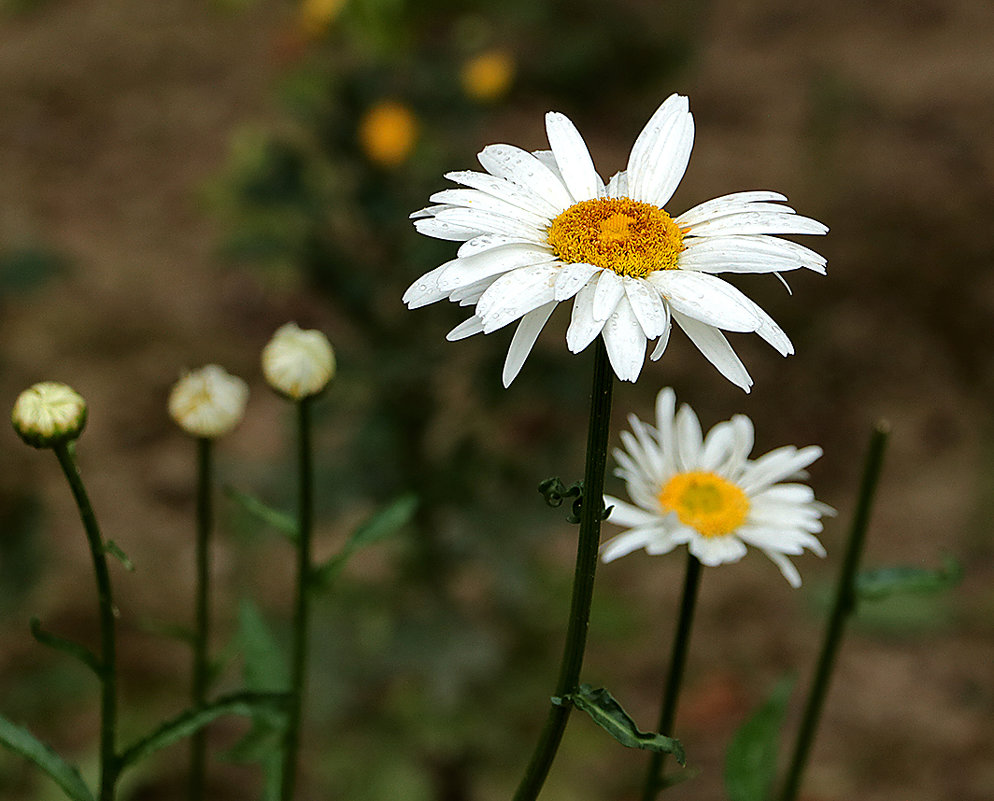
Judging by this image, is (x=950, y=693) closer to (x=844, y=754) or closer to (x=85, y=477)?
(x=844, y=754)

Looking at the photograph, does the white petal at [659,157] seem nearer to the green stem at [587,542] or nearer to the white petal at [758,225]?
the white petal at [758,225]

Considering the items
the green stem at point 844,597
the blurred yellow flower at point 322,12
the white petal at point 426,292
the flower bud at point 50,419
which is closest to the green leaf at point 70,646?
the flower bud at point 50,419

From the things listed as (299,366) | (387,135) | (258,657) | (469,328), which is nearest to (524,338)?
(469,328)

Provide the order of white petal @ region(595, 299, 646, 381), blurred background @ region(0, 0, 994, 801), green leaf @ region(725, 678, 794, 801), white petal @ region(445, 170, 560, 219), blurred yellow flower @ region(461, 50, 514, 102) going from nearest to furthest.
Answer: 1. white petal @ region(595, 299, 646, 381)
2. white petal @ region(445, 170, 560, 219)
3. green leaf @ region(725, 678, 794, 801)
4. blurred background @ region(0, 0, 994, 801)
5. blurred yellow flower @ region(461, 50, 514, 102)

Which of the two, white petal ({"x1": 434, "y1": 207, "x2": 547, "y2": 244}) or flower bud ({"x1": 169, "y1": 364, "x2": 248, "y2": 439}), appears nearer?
white petal ({"x1": 434, "y1": 207, "x2": 547, "y2": 244})

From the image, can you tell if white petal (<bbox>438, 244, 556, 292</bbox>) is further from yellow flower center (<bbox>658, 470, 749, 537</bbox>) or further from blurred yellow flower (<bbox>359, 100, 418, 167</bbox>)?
blurred yellow flower (<bbox>359, 100, 418, 167</bbox>)

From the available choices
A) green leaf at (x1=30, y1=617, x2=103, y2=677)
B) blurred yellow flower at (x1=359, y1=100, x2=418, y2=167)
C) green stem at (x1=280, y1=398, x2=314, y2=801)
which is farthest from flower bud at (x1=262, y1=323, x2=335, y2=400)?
blurred yellow flower at (x1=359, y1=100, x2=418, y2=167)
